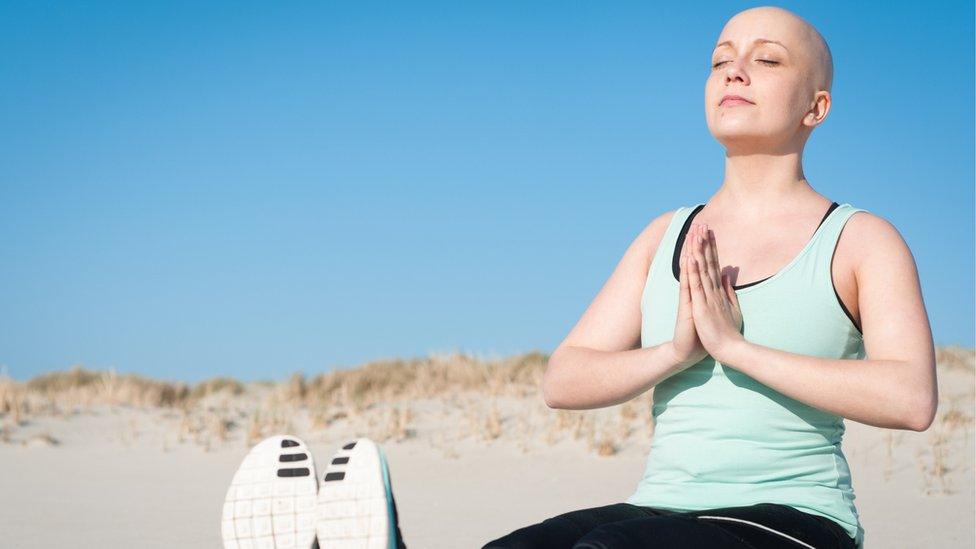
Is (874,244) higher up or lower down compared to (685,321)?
higher up

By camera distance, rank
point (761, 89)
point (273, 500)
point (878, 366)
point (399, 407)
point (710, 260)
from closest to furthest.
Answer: point (878, 366) → point (710, 260) → point (761, 89) → point (273, 500) → point (399, 407)

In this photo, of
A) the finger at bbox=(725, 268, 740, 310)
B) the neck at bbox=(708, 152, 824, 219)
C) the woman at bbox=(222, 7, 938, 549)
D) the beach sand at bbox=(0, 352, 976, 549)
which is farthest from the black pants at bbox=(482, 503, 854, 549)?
the beach sand at bbox=(0, 352, 976, 549)

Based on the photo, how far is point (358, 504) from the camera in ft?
8.93

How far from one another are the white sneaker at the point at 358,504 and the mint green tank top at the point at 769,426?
66 centimetres

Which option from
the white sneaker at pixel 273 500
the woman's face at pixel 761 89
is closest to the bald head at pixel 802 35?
the woman's face at pixel 761 89

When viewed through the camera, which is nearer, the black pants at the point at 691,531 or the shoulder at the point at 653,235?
the black pants at the point at 691,531

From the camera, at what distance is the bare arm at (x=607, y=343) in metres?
2.68

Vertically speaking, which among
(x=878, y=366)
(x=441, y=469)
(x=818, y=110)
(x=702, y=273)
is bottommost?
(x=441, y=469)

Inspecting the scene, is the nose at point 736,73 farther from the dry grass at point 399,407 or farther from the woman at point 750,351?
the dry grass at point 399,407

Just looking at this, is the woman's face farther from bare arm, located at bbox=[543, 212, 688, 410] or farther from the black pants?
the black pants

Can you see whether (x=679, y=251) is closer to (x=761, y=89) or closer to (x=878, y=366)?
(x=761, y=89)

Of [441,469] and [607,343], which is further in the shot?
[441,469]

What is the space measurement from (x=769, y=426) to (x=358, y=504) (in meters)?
1.06

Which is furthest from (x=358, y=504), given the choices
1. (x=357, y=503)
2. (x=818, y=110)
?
(x=818, y=110)
